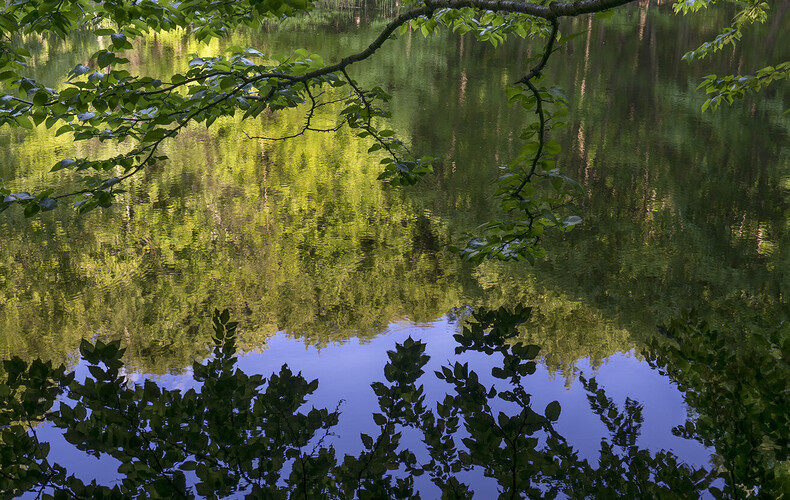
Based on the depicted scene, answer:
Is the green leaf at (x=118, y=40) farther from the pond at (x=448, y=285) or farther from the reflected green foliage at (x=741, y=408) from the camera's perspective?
the reflected green foliage at (x=741, y=408)

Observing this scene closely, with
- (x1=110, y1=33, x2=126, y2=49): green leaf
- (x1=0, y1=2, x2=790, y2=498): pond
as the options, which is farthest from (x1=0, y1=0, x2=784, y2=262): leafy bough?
(x1=0, y1=2, x2=790, y2=498): pond

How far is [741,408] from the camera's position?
2.80 meters

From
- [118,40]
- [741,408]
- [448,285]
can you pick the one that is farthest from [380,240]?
[741,408]

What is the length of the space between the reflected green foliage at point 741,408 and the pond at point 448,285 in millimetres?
11

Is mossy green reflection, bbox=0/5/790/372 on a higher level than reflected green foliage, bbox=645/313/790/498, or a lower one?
higher

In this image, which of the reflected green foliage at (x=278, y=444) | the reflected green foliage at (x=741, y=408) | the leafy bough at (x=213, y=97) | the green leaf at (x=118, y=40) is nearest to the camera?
the reflected green foliage at (x=278, y=444)

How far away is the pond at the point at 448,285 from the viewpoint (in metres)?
3.06

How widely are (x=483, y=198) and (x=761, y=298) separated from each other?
3.77 metres

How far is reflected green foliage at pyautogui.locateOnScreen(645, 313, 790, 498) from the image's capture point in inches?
94.7

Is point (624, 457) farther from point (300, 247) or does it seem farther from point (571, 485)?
point (300, 247)

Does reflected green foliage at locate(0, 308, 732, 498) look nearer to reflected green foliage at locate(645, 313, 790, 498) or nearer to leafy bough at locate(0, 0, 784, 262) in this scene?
reflected green foliage at locate(645, 313, 790, 498)

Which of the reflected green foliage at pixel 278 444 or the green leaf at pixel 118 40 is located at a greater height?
the green leaf at pixel 118 40

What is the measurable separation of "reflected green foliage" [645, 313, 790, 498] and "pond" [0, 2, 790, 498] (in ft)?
0.04

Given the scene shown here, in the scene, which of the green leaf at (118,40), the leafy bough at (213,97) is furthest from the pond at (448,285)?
the green leaf at (118,40)
